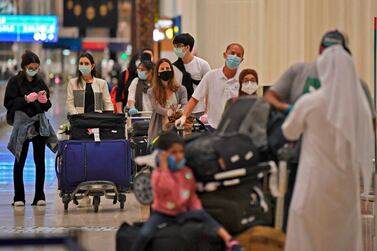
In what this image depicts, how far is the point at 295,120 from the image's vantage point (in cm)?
822

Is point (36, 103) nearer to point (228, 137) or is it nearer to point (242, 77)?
point (242, 77)

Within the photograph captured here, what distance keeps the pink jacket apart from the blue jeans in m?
0.04

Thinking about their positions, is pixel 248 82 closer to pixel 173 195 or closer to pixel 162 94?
pixel 162 94

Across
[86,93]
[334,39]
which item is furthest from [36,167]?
[334,39]

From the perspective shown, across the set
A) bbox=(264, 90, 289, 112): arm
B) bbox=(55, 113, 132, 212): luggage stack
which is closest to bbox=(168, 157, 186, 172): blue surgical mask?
bbox=(264, 90, 289, 112): arm

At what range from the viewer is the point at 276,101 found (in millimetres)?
8602

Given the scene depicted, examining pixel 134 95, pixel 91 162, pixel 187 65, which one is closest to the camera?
pixel 91 162

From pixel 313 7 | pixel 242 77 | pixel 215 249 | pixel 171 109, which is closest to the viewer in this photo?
pixel 215 249

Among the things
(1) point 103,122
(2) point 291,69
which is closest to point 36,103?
(1) point 103,122

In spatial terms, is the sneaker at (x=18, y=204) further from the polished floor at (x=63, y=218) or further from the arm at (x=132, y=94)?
the arm at (x=132, y=94)

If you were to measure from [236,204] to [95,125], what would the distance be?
5.65 meters

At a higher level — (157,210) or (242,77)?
(242,77)

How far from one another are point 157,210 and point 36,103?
20.3ft

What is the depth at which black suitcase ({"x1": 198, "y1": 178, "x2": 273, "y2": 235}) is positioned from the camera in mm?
8133
